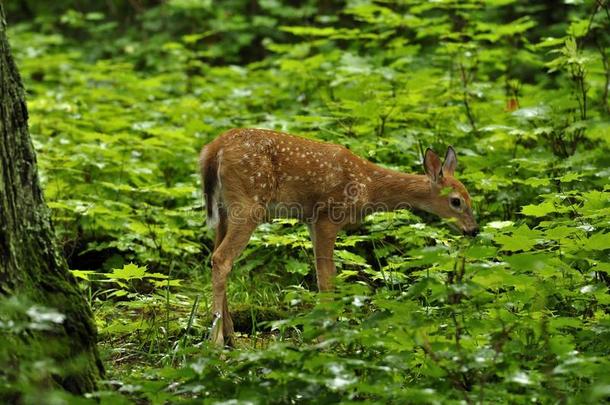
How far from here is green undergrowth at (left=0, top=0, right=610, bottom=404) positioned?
379 centimetres

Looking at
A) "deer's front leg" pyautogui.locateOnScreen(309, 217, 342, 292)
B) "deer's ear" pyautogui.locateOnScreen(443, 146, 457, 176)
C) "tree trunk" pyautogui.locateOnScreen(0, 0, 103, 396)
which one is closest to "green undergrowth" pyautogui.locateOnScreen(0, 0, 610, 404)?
"deer's front leg" pyautogui.locateOnScreen(309, 217, 342, 292)

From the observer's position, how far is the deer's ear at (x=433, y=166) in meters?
6.72

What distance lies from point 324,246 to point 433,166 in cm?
113

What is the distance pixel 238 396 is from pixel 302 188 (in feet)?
10.2

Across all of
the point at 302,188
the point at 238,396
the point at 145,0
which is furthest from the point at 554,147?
the point at 145,0

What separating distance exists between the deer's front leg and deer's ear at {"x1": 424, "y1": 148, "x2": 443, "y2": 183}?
33.7 inches

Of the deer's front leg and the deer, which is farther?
the deer's front leg

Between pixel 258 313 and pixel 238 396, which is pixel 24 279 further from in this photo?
pixel 258 313

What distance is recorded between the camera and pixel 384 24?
398 inches

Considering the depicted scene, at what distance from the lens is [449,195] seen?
686 cm

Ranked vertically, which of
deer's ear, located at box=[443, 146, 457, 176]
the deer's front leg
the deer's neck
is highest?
deer's ear, located at box=[443, 146, 457, 176]

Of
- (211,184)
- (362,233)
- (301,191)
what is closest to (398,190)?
(362,233)

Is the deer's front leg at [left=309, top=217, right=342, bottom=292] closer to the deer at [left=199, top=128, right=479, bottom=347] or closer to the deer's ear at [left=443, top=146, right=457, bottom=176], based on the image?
the deer at [left=199, top=128, right=479, bottom=347]

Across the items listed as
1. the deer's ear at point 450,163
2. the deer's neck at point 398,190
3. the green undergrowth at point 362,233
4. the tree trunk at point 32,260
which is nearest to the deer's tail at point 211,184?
the green undergrowth at point 362,233
